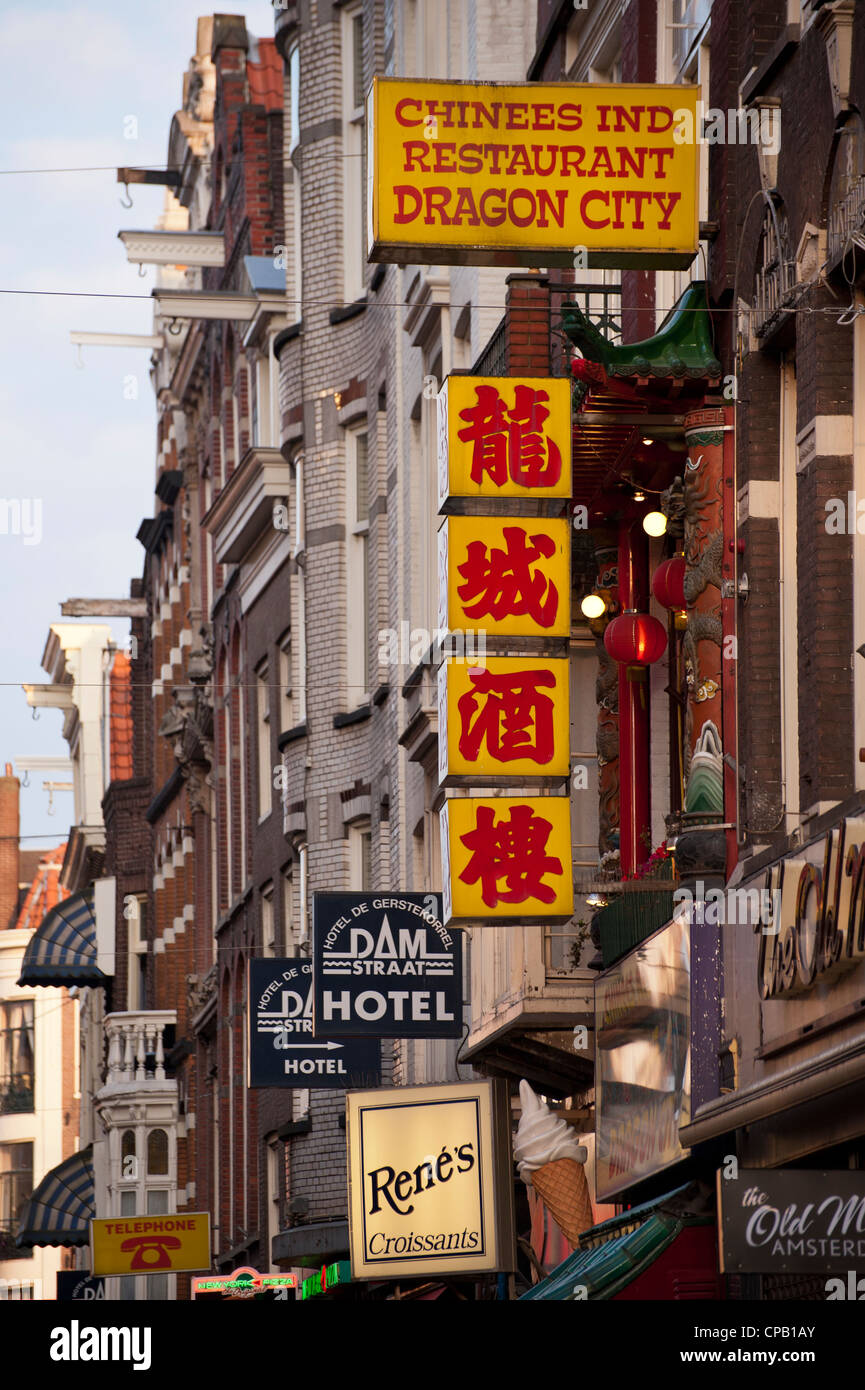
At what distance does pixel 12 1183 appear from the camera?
291ft

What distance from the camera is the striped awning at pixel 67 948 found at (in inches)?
2420

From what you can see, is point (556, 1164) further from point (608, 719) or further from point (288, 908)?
point (288, 908)

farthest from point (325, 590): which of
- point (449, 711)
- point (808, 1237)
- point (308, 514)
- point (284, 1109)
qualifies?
point (808, 1237)

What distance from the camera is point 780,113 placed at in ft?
52.0

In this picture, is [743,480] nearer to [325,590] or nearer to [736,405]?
→ [736,405]

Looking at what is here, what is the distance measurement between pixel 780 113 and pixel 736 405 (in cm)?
187

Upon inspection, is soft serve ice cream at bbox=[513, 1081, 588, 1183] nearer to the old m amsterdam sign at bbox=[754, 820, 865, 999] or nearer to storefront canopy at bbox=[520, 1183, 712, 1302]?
storefront canopy at bbox=[520, 1183, 712, 1302]

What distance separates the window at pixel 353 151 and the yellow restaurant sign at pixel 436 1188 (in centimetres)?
1365

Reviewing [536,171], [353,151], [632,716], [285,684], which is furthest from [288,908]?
[536,171]

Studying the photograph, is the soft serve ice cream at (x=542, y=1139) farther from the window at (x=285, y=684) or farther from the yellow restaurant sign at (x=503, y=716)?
the window at (x=285, y=684)

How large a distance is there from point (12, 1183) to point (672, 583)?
74.6 metres
